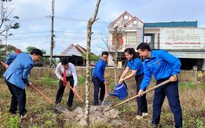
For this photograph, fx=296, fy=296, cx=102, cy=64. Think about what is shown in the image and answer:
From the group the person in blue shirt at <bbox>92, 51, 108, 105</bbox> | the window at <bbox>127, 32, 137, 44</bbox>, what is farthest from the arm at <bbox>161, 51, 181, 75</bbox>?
the window at <bbox>127, 32, 137, 44</bbox>

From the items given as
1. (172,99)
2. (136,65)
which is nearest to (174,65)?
(172,99)

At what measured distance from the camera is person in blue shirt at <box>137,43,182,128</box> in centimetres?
462

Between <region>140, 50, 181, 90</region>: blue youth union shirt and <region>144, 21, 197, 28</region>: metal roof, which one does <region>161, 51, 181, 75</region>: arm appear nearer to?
<region>140, 50, 181, 90</region>: blue youth union shirt

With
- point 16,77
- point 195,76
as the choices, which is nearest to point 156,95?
point 16,77

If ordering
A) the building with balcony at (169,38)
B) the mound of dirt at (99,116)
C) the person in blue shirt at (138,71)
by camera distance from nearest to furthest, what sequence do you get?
the mound of dirt at (99,116), the person in blue shirt at (138,71), the building with balcony at (169,38)

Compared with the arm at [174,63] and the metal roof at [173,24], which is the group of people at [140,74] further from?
the metal roof at [173,24]

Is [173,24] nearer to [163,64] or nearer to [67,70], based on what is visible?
[67,70]

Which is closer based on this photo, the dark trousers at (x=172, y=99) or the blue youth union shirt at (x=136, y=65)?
the dark trousers at (x=172, y=99)

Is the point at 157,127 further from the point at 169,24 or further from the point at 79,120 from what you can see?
the point at 169,24

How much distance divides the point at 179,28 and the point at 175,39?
3.82 ft

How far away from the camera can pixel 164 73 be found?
15.7 ft

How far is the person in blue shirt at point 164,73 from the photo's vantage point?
4.62 metres

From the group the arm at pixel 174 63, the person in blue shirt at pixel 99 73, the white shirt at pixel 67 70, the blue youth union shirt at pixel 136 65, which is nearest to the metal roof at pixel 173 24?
the person in blue shirt at pixel 99 73

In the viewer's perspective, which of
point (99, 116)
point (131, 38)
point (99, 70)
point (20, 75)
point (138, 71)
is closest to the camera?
point (20, 75)
